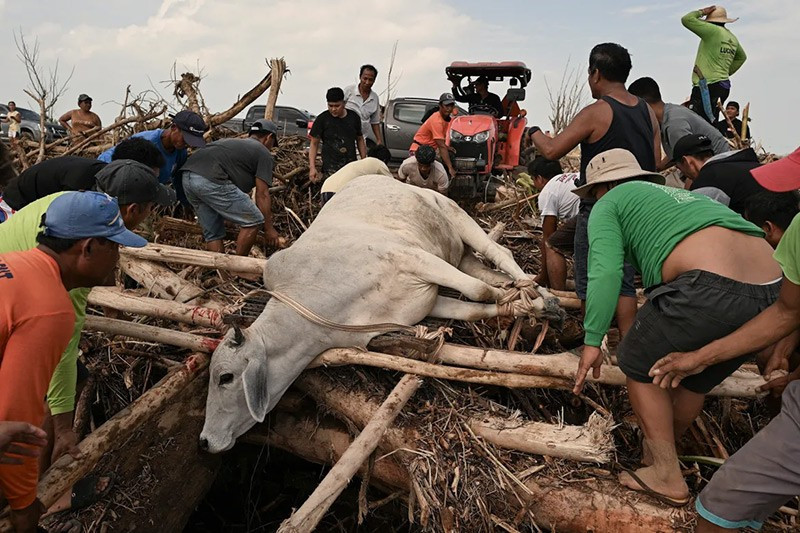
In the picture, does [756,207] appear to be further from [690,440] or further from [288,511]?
[288,511]

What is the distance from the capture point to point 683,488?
122 inches

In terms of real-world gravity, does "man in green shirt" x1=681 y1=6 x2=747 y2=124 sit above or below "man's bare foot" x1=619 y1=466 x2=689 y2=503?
above

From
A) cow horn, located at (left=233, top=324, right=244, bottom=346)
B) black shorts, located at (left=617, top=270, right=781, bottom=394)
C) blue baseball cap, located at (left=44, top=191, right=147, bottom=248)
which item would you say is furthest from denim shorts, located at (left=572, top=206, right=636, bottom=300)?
blue baseball cap, located at (left=44, top=191, right=147, bottom=248)

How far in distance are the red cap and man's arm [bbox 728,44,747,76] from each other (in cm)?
607

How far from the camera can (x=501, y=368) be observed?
3836 mm

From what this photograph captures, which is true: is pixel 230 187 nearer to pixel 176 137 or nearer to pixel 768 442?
pixel 176 137

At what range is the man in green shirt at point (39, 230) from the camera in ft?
10.2

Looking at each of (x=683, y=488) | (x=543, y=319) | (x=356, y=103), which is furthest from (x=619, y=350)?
(x=356, y=103)

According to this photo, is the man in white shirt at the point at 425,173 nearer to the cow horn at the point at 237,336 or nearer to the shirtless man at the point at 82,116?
the cow horn at the point at 237,336

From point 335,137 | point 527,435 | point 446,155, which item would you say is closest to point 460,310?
point 527,435

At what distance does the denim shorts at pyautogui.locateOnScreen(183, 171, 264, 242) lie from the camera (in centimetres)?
600

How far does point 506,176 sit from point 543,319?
6.09 metres

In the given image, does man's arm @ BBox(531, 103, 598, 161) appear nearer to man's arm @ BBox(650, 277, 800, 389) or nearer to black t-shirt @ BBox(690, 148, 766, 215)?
black t-shirt @ BBox(690, 148, 766, 215)

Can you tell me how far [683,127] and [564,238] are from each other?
1.64 m
